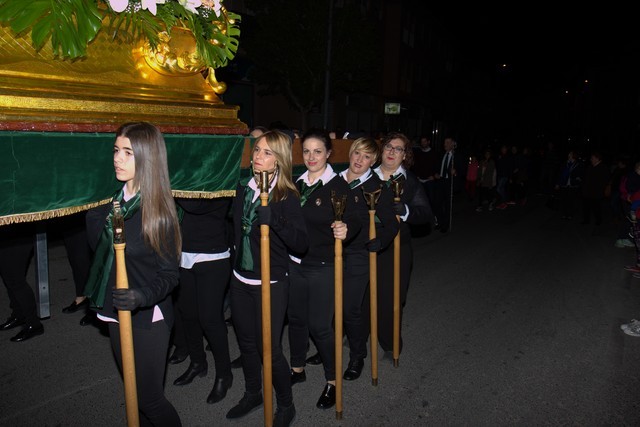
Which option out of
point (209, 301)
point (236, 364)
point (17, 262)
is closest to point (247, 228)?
point (209, 301)

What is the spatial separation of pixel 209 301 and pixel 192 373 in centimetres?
88

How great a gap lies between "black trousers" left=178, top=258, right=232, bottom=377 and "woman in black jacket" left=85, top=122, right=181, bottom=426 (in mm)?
911

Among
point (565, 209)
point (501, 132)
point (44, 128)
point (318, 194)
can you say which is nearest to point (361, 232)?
point (318, 194)

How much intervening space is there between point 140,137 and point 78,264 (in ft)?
10.7

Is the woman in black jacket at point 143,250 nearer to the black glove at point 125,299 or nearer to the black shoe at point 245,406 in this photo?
the black glove at point 125,299

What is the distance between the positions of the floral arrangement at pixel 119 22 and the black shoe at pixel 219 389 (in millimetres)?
2397

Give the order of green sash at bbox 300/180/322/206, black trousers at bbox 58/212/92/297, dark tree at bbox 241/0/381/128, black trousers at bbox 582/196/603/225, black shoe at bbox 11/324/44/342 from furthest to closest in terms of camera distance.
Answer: dark tree at bbox 241/0/381/128 → black trousers at bbox 582/196/603/225 → black trousers at bbox 58/212/92/297 → black shoe at bbox 11/324/44/342 → green sash at bbox 300/180/322/206

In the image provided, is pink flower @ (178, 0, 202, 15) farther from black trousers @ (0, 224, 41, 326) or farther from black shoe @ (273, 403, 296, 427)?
black shoe @ (273, 403, 296, 427)

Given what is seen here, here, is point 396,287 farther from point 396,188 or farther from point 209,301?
point 209,301

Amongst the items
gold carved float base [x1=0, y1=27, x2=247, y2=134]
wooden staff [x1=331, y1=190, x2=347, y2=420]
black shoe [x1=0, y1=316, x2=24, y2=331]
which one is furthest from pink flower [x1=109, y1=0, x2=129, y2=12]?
black shoe [x1=0, y1=316, x2=24, y2=331]

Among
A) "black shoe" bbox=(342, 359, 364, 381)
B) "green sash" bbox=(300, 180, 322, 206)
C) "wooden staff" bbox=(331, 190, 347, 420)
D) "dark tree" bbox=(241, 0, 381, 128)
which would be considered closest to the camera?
"wooden staff" bbox=(331, 190, 347, 420)

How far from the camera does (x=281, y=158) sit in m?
3.16

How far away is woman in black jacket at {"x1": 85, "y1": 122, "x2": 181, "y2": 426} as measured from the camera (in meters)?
2.44

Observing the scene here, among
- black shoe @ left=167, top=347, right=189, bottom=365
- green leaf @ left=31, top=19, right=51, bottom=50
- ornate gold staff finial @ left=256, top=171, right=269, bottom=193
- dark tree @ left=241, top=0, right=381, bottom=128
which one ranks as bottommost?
black shoe @ left=167, top=347, right=189, bottom=365
